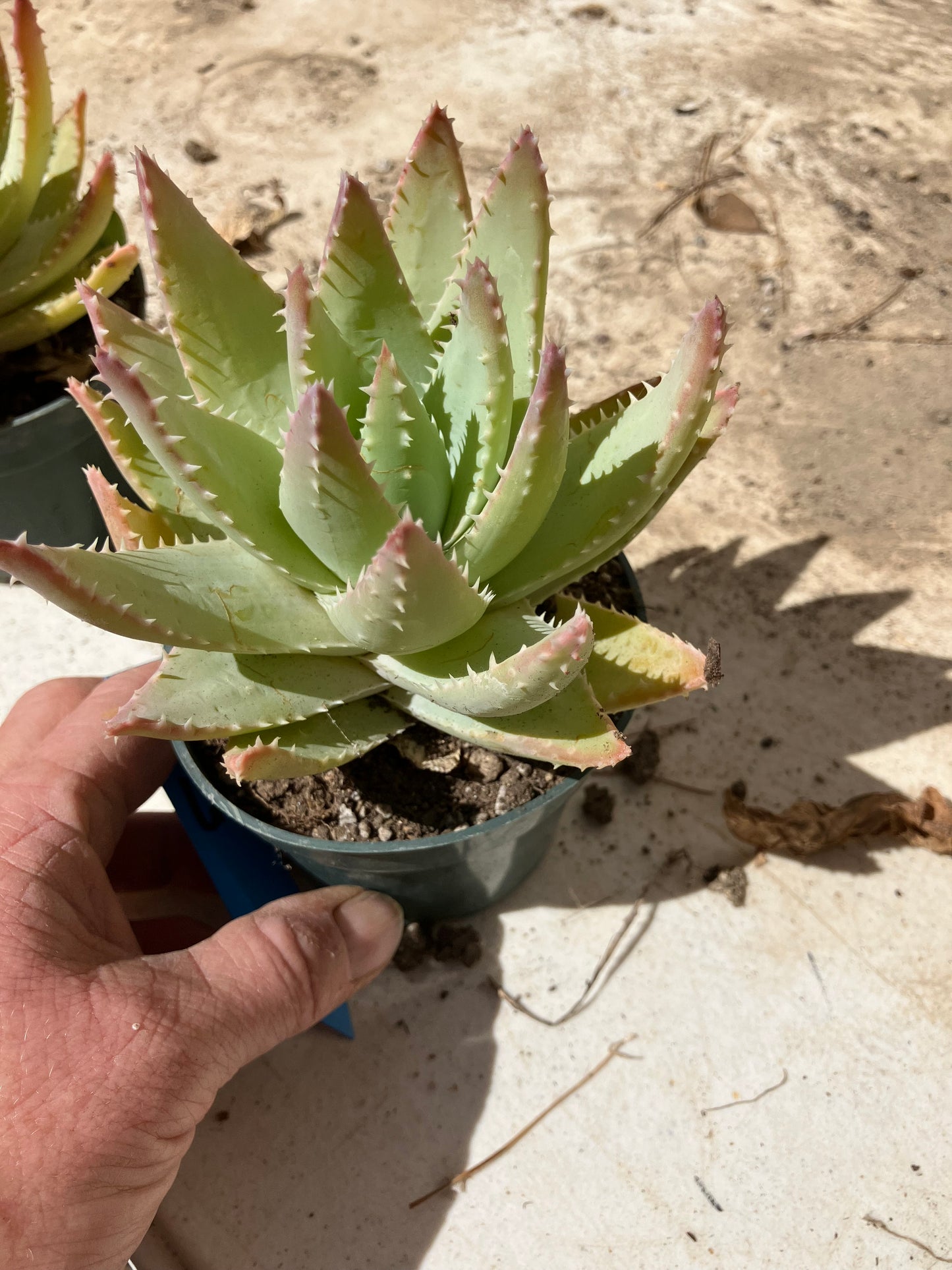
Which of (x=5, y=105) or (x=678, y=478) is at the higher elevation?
(x=5, y=105)

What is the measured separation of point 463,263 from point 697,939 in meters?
0.85

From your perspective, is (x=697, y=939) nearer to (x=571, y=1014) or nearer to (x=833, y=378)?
(x=571, y=1014)

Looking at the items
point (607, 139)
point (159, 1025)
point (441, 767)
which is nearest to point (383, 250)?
point (441, 767)

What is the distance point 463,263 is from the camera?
857mm

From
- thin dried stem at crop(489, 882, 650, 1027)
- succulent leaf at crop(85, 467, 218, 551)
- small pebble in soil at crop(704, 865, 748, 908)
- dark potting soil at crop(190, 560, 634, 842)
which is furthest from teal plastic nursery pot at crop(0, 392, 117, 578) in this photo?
small pebble in soil at crop(704, 865, 748, 908)

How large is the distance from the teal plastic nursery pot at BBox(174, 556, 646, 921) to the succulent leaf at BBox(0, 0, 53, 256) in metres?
0.77

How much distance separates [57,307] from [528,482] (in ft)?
2.83

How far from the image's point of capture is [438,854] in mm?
961

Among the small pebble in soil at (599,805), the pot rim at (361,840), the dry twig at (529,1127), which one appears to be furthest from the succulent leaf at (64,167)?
the dry twig at (529,1127)

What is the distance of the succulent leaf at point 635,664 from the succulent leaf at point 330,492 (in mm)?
209

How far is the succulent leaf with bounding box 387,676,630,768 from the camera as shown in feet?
2.59

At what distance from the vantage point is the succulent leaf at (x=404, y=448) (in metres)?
0.75

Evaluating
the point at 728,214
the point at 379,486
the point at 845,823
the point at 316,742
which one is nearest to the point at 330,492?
the point at 379,486

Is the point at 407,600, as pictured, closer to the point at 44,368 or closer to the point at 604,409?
the point at 604,409
